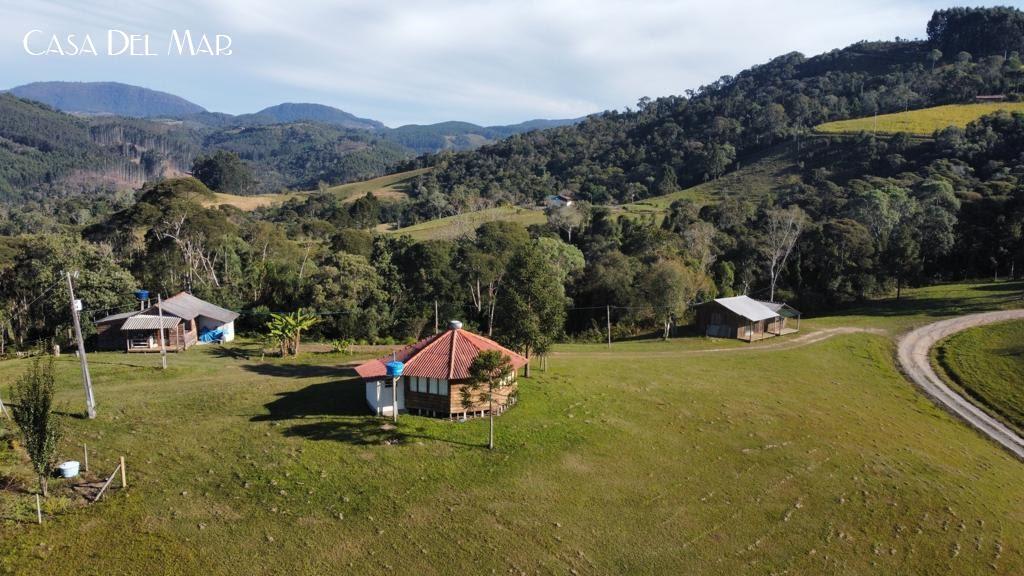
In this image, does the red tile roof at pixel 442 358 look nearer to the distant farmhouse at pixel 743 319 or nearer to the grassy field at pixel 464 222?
the distant farmhouse at pixel 743 319

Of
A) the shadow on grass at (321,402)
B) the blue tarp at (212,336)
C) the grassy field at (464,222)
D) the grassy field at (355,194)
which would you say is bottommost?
the shadow on grass at (321,402)

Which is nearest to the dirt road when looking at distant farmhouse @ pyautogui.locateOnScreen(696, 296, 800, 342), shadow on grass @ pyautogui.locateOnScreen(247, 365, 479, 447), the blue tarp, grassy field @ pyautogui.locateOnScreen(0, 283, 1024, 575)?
grassy field @ pyautogui.locateOnScreen(0, 283, 1024, 575)

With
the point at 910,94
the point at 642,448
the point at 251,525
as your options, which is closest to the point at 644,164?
the point at 910,94

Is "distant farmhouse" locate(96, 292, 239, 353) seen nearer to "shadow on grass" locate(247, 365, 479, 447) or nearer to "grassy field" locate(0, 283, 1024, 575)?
"grassy field" locate(0, 283, 1024, 575)

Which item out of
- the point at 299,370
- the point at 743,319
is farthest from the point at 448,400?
the point at 743,319

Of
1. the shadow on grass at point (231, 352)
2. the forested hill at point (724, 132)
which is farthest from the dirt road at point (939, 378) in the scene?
the forested hill at point (724, 132)
